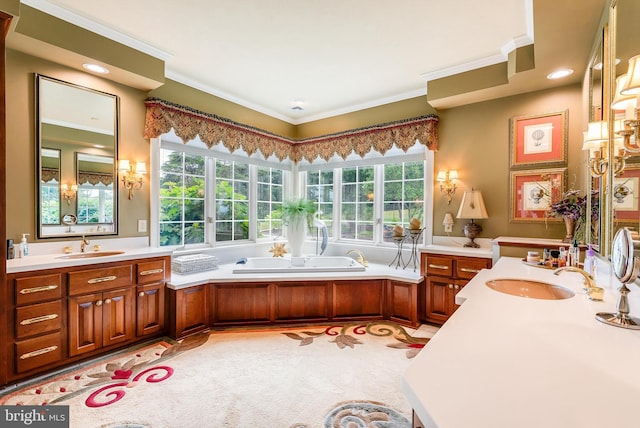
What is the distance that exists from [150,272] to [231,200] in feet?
5.21

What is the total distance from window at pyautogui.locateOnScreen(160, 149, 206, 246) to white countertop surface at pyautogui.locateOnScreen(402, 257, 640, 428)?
329cm

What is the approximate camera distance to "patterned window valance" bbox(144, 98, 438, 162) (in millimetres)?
3246

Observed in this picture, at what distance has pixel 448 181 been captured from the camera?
11.8 ft

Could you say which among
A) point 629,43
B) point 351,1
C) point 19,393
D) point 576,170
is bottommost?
point 19,393

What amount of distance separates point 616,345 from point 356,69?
303 centimetres

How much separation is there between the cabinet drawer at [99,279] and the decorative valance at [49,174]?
902mm

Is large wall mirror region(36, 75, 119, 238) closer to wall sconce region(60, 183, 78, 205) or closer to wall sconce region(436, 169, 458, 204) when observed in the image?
wall sconce region(60, 183, 78, 205)

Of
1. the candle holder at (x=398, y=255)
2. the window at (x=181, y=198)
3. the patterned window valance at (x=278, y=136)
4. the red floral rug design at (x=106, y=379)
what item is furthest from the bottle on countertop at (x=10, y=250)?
the candle holder at (x=398, y=255)

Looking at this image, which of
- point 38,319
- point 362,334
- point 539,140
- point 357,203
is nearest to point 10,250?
point 38,319

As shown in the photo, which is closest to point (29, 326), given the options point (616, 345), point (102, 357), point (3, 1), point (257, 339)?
point (102, 357)

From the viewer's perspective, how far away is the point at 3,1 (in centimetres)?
194

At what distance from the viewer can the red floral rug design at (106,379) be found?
2016mm

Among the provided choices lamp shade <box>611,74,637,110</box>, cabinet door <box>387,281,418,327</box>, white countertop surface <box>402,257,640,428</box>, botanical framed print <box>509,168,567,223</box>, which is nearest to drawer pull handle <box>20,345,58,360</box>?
white countertop surface <box>402,257,640,428</box>

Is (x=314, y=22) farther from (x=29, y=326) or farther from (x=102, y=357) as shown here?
(x=102, y=357)
